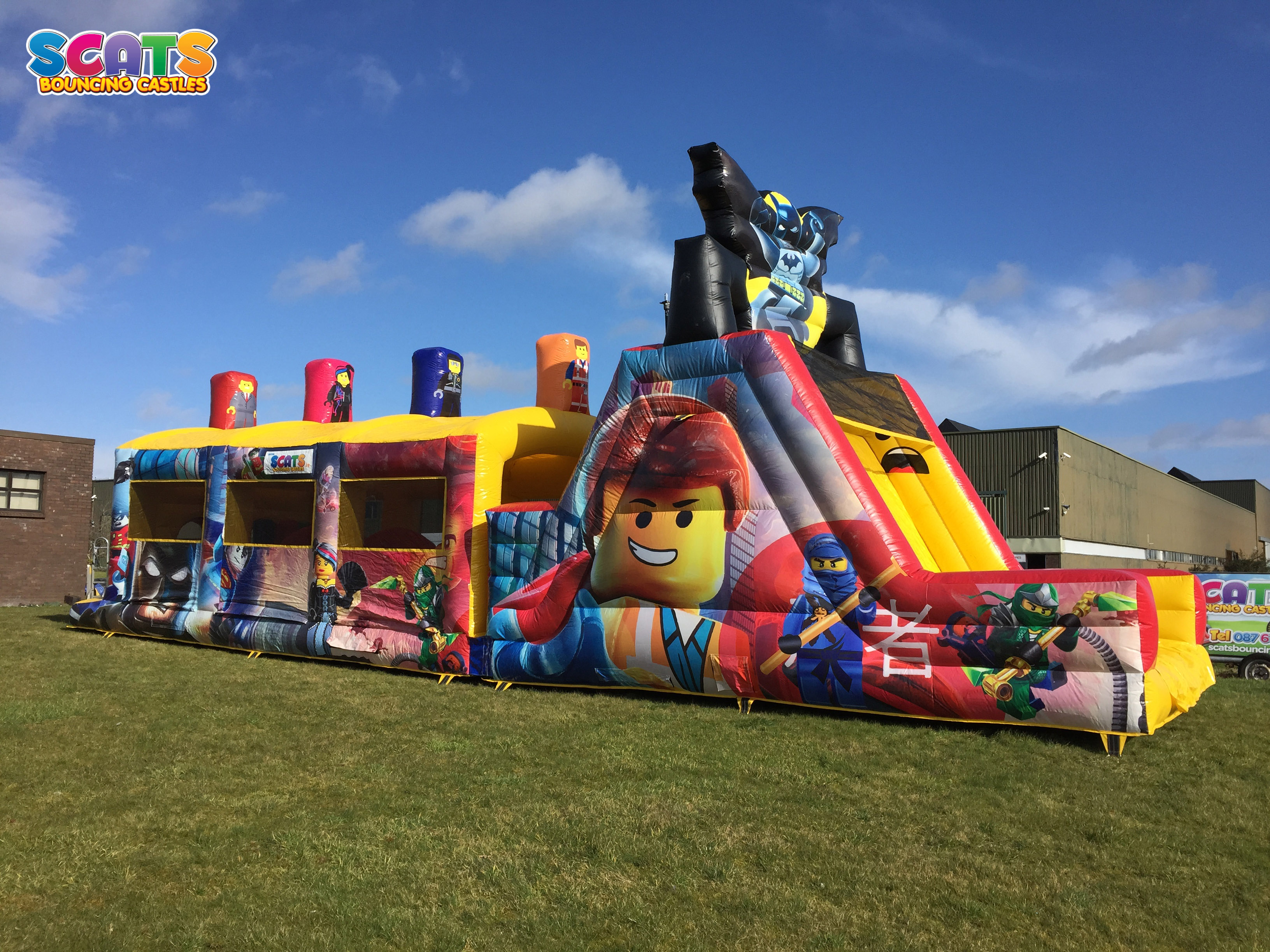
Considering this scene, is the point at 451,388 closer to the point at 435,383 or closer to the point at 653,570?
the point at 435,383

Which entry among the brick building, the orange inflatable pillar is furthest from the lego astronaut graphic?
the brick building

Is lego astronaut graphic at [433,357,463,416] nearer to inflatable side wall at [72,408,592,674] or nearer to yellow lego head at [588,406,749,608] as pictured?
inflatable side wall at [72,408,592,674]

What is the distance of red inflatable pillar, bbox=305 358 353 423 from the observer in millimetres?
11742

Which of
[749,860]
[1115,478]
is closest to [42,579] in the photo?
[749,860]

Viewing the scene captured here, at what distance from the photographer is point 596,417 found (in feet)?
26.0

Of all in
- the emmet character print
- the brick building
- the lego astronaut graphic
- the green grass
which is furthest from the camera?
the brick building

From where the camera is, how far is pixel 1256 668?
32.9ft

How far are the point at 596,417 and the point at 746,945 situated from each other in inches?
211

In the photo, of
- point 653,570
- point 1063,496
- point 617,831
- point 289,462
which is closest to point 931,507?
point 653,570

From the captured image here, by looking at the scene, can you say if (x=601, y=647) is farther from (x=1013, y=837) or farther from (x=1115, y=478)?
(x=1115, y=478)

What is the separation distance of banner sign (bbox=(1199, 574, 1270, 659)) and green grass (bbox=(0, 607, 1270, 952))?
3622mm

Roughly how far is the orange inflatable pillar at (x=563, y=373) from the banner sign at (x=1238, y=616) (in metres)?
6.94

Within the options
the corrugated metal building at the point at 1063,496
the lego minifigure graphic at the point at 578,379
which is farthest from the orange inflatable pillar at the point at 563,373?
the corrugated metal building at the point at 1063,496

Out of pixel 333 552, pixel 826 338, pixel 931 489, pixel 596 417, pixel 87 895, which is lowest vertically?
pixel 87 895
